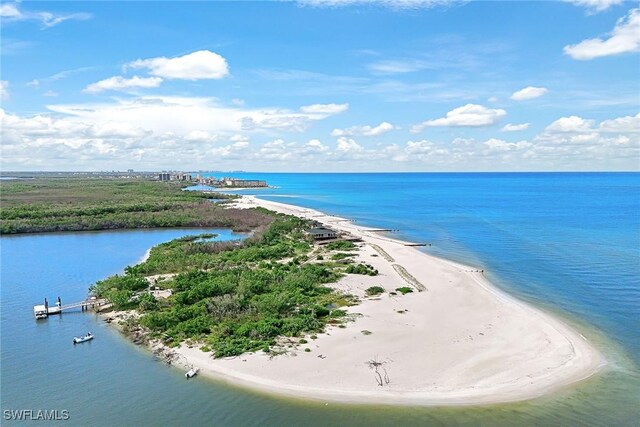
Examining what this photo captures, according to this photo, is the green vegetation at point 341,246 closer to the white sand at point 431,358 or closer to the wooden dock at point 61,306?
the white sand at point 431,358

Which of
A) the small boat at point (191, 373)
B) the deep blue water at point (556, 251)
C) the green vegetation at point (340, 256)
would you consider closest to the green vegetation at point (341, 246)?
the green vegetation at point (340, 256)

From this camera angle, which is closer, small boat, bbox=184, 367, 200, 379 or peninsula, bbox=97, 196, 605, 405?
peninsula, bbox=97, 196, 605, 405

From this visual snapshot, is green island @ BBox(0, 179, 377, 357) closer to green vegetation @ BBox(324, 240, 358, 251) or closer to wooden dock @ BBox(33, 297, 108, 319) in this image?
green vegetation @ BBox(324, 240, 358, 251)

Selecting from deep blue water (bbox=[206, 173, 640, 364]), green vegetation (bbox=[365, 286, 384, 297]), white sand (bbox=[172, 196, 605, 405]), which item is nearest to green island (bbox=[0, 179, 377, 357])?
white sand (bbox=[172, 196, 605, 405])

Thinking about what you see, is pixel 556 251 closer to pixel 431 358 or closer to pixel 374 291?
pixel 374 291

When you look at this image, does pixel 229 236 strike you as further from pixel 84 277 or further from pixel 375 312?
pixel 375 312

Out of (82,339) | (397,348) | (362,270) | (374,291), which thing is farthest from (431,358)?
(82,339)

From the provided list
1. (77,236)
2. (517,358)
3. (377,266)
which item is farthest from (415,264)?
(77,236)
